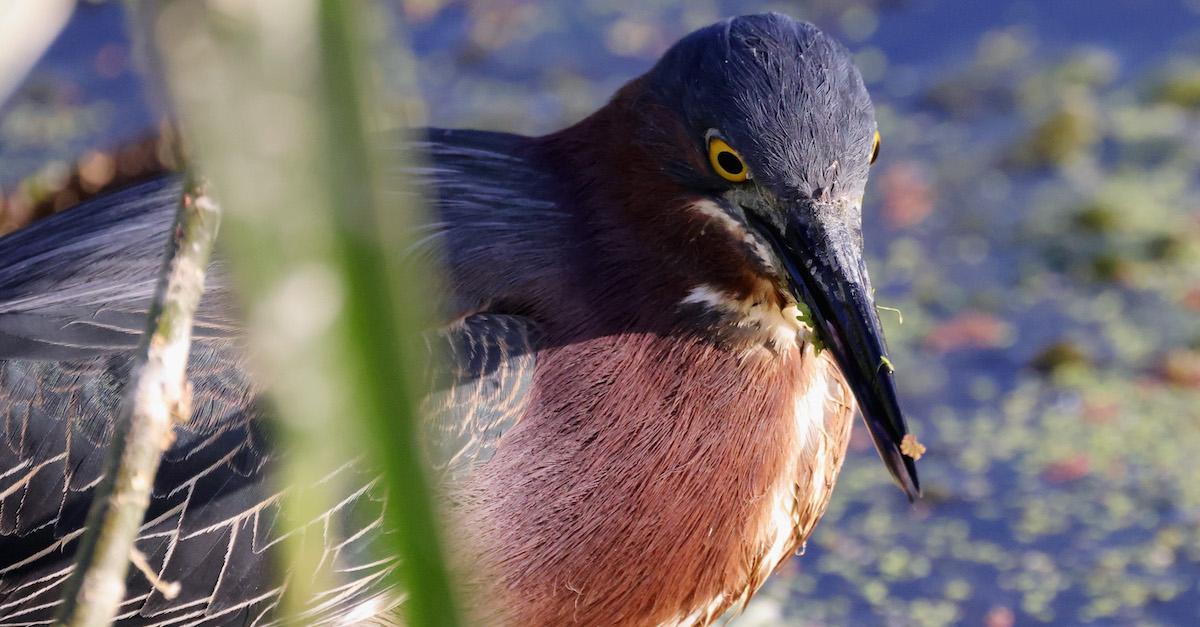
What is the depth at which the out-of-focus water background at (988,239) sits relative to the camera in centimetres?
347

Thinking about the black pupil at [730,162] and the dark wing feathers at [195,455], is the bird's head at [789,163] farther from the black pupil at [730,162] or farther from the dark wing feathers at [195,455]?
the dark wing feathers at [195,455]

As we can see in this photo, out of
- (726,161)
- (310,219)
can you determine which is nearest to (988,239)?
(726,161)

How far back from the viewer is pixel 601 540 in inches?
86.9

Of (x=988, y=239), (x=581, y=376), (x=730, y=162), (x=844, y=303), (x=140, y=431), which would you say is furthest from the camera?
(x=988, y=239)

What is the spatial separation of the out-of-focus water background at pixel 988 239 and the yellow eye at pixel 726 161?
1.65 m

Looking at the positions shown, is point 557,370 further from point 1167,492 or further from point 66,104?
point 66,104

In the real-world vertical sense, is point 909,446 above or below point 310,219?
below

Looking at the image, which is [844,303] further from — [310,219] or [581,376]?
[310,219]

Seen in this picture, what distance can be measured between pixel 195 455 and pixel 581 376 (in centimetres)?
66

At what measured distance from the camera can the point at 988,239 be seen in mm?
4402

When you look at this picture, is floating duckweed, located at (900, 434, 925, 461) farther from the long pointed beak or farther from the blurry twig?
the blurry twig

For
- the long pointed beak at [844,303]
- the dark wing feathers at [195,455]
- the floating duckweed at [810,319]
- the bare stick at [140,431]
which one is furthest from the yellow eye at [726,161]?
the bare stick at [140,431]

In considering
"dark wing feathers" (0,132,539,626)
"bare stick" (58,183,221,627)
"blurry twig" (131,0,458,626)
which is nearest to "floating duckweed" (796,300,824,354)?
"dark wing feathers" (0,132,539,626)

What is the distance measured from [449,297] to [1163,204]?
A: 124 inches
